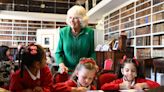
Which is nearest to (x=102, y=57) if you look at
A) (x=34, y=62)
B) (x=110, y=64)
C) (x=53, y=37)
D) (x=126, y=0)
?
(x=110, y=64)

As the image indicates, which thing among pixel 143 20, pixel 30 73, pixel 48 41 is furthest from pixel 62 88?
pixel 48 41

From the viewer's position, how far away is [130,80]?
75.0 inches

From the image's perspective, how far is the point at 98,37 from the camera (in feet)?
26.5

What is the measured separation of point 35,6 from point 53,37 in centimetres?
179

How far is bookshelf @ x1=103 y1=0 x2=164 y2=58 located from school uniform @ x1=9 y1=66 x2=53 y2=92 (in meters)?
3.28

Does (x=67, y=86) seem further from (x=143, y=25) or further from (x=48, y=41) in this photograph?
(x=48, y=41)

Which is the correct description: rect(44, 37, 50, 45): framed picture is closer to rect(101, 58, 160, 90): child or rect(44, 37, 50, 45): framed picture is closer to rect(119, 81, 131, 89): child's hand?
rect(101, 58, 160, 90): child

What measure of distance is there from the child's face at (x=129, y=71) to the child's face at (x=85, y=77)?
355 mm

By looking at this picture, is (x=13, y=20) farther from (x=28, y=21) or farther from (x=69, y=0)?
(x=69, y=0)

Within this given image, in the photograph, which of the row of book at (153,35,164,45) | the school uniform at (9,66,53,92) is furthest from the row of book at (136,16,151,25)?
the school uniform at (9,66,53,92)

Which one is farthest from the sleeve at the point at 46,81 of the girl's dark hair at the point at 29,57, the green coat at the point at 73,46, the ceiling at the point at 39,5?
the ceiling at the point at 39,5

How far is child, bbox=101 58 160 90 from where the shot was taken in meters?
1.84

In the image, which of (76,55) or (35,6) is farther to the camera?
(35,6)

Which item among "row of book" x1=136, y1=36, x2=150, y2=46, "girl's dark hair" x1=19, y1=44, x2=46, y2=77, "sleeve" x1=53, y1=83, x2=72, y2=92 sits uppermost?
"row of book" x1=136, y1=36, x2=150, y2=46
